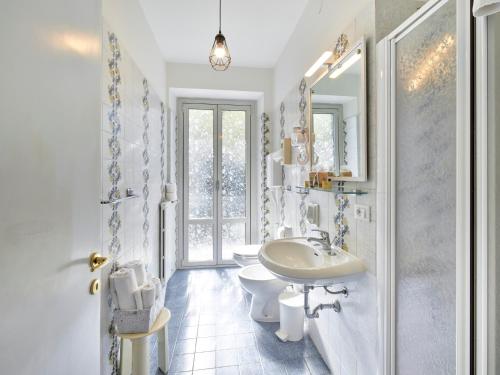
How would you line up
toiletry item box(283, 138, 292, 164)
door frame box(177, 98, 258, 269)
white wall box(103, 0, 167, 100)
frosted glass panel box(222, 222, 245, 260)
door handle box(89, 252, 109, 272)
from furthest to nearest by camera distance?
frosted glass panel box(222, 222, 245, 260) → door frame box(177, 98, 258, 269) → toiletry item box(283, 138, 292, 164) → white wall box(103, 0, 167, 100) → door handle box(89, 252, 109, 272)

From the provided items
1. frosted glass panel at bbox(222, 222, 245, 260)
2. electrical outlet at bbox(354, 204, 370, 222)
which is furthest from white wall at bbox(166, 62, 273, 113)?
electrical outlet at bbox(354, 204, 370, 222)

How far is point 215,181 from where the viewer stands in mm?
3490

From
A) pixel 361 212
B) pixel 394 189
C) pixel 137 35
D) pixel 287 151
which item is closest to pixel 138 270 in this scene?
pixel 361 212

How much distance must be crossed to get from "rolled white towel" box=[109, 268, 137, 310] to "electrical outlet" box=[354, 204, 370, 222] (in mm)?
1269

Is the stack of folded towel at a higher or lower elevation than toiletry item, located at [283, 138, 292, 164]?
lower

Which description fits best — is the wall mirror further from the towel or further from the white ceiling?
the white ceiling

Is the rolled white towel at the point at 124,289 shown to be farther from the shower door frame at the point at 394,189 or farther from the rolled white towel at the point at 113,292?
the shower door frame at the point at 394,189

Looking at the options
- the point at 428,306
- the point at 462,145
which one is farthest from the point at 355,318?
the point at 462,145

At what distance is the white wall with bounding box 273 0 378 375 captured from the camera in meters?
1.25

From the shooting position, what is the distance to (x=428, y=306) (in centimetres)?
92

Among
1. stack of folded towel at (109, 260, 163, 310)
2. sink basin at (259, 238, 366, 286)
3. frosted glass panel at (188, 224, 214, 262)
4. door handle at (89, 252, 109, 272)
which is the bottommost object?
frosted glass panel at (188, 224, 214, 262)

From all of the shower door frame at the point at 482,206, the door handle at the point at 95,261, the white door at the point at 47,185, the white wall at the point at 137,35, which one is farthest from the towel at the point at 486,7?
the white wall at the point at 137,35

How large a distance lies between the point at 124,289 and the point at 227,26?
2287 mm

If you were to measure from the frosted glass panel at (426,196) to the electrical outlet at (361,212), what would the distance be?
192mm
